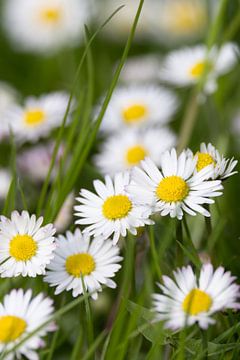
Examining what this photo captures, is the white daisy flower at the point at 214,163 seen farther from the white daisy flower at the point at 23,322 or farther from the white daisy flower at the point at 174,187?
the white daisy flower at the point at 23,322

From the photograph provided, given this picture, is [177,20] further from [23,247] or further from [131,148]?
[23,247]

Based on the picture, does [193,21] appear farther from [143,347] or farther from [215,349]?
[215,349]

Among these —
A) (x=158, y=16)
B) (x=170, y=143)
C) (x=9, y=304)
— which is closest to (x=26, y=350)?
(x=9, y=304)

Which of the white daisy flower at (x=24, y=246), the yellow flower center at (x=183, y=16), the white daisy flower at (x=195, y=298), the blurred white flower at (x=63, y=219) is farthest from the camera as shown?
the yellow flower center at (x=183, y=16)

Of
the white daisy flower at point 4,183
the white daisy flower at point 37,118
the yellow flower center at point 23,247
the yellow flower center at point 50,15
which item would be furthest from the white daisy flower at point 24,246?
the yellow flower center at point 50,15

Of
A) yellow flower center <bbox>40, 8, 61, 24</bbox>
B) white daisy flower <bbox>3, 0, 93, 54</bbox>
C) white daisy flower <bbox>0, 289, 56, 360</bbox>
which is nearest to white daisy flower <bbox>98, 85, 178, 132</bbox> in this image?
white daisy flower <bbox>3, 0, 93, 54</bbox>
